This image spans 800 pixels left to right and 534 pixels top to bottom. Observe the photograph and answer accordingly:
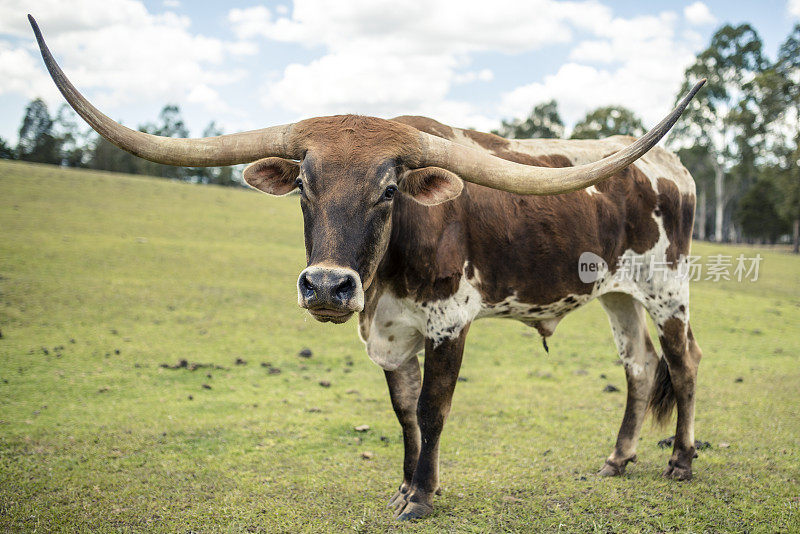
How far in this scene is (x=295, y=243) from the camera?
2114cm

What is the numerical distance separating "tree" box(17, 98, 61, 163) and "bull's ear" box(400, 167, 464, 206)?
60478 millimetres

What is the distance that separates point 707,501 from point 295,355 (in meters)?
6.25

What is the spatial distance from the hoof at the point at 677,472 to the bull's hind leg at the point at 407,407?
2.23 m

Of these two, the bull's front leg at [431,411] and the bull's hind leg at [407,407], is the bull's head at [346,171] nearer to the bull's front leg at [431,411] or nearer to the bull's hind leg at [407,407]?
the bull's front leg at [431,411]

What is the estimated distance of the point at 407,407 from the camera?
473cm

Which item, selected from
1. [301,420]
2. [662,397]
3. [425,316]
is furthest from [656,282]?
[301,420]

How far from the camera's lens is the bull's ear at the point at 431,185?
12.2 ft

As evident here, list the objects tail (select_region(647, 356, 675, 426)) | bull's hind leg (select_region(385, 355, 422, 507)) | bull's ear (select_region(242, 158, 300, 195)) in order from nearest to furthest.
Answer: bull's ear (select_region(242, 158, 300, 195))
bull's hind leg (select_region(385, 355, 422, 507))
tail (select_region(647, 356, 675, 426))

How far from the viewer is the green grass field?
172 inches

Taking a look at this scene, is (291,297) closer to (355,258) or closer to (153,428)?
(153,428)

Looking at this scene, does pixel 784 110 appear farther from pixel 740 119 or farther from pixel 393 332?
pixel 393 332

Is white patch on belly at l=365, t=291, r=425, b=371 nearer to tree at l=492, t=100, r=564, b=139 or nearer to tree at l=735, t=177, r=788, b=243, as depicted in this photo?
tree at l=492, t=100, r=564, b=139

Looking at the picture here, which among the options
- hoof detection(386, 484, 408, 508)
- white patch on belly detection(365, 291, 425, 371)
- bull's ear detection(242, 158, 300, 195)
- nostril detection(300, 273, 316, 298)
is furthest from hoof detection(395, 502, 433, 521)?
bull's ear detection(242, 158, 300, 195)

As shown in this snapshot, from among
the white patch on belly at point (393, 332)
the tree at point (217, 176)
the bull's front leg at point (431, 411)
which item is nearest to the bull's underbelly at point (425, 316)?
the white patch on belly at point (393, 332)
